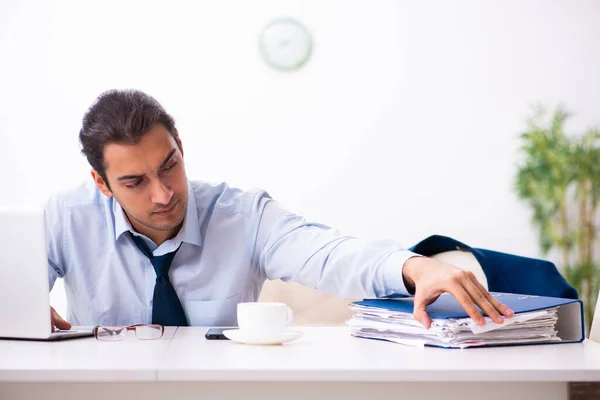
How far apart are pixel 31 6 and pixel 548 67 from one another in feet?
10.1

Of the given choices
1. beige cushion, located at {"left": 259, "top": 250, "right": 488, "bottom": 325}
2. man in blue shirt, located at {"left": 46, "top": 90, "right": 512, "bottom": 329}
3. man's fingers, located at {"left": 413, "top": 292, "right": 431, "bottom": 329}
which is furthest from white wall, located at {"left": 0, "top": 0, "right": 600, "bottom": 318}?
man's fingers, located at {"left": 413, "top": 292, "right": 431, "bottom": 329}

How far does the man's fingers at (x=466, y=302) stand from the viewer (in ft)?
4.04

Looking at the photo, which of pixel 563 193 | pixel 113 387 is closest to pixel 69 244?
pixel 113 387

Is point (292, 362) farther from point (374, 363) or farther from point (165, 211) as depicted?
point (165, 211)

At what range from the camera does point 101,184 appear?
1.97 metres

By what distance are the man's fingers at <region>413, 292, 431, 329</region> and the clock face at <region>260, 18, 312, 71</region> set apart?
312 cm

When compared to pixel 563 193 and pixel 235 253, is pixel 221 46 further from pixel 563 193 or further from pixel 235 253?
pixel 235 253

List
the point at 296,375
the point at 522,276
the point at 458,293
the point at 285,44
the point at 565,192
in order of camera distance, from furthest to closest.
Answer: the point at 285,44, the point at 565,192, the point at 522,276, the point at 458,293, the point at 296,375

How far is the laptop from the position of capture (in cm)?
135

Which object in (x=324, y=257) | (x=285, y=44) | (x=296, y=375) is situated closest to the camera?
(x=296, y=375)

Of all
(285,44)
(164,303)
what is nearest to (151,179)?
(164,303)

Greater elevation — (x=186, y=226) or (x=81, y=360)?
(x=186, y=226)

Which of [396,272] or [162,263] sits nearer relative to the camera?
[396,272]

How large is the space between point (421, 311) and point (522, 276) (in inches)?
30.1
